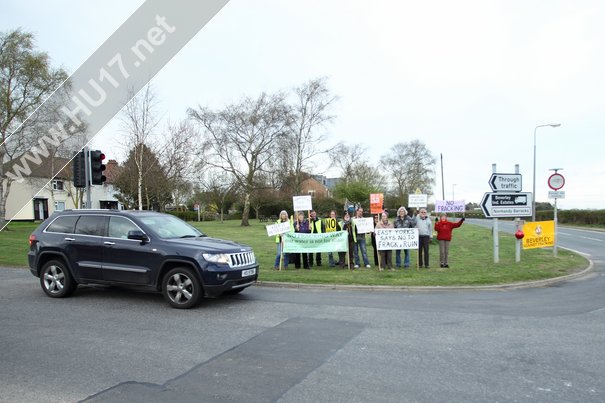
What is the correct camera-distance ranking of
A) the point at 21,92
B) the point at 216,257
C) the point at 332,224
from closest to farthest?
the point at 216,257, the point at 332,224, the point at 21,92

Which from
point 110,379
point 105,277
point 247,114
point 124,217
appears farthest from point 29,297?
point 247,114

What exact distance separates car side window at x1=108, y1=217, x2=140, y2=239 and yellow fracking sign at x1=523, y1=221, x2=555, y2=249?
13.3m

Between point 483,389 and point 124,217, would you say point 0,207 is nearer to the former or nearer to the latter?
point 124,217

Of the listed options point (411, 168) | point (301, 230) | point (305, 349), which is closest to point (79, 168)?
point (301, 230)

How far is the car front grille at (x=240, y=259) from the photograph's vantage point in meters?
7.70

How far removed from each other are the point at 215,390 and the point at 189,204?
75439 mm

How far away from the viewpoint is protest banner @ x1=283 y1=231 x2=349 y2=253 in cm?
1225

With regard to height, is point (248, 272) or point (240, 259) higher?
point (240, 259)

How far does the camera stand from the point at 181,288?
7598 millimetres

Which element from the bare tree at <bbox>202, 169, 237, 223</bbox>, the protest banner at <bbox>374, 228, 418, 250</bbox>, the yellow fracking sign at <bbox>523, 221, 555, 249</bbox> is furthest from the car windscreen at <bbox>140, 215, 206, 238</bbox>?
the bare tree at <bbox>202, 169, 237, 223</bbox>

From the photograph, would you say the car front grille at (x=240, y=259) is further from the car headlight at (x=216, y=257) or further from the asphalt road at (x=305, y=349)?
the asphalt road at (x=305, y=349)

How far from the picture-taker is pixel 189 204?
76.9 meters

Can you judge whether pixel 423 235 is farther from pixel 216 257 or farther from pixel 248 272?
pixel 216 257

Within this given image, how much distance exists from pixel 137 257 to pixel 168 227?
906 millimetres
